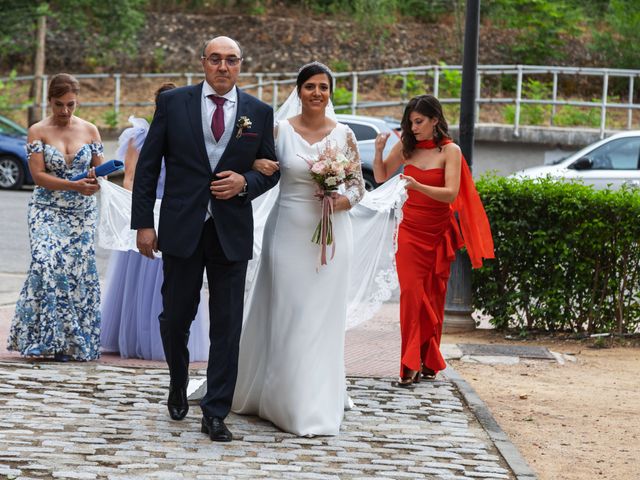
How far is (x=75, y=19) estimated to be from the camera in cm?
3102

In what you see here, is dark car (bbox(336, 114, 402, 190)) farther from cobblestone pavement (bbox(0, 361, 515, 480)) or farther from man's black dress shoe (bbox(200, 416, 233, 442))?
man's black dress shoe (bbox(200, 416, 233, 442))

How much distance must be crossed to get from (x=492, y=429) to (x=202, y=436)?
6.09 feet

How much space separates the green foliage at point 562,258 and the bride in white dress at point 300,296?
3979 mm

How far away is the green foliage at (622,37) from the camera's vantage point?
33.8 metres

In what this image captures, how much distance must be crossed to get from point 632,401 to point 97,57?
30364 millimetres

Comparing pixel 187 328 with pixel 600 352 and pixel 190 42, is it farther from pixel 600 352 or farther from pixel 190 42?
pixel 190 42

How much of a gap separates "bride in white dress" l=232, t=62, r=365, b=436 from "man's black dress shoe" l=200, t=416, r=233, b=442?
48cm

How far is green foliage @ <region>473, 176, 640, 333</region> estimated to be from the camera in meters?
10.9

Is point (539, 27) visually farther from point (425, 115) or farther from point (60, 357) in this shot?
point (60, 357)

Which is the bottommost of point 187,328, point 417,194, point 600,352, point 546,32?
point 600,352

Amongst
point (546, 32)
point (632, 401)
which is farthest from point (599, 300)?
point (546, 32)

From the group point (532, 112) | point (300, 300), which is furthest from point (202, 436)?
point (532, 112)

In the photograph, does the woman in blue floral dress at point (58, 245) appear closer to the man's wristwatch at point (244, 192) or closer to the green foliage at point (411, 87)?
the man's wristwatch at point (244, 192)

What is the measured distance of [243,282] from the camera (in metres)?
6.91
